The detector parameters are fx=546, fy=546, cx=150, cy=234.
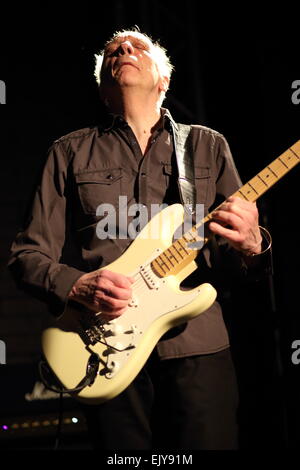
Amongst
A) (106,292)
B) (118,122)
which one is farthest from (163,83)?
(106,292)

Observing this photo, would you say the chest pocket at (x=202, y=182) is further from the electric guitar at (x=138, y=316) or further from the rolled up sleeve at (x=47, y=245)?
the rolled up sleeve at (x=47, y=245)

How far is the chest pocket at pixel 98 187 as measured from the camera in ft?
6.37

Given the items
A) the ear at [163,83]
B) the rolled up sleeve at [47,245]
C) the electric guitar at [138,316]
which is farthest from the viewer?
the ear at [163,83]

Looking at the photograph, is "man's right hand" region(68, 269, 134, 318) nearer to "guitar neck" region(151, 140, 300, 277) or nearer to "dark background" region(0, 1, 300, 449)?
"guitar neck" region(151, 140, 300, 277)

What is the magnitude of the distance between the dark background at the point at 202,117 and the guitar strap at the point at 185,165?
3.10 feet

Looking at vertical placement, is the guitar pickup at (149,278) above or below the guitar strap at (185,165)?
below

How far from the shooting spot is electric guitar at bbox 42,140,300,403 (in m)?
1.67

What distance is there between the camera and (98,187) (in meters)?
1.96

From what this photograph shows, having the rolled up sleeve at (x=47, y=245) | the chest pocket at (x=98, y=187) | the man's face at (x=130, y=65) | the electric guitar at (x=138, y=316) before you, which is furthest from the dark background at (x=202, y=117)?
the rolled up sleeve at (x=47, y=245)

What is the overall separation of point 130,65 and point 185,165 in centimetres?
49

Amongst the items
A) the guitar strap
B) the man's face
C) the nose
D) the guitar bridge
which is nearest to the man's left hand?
the guitar strap

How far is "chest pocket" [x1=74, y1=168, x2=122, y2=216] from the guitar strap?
0.22 meters
